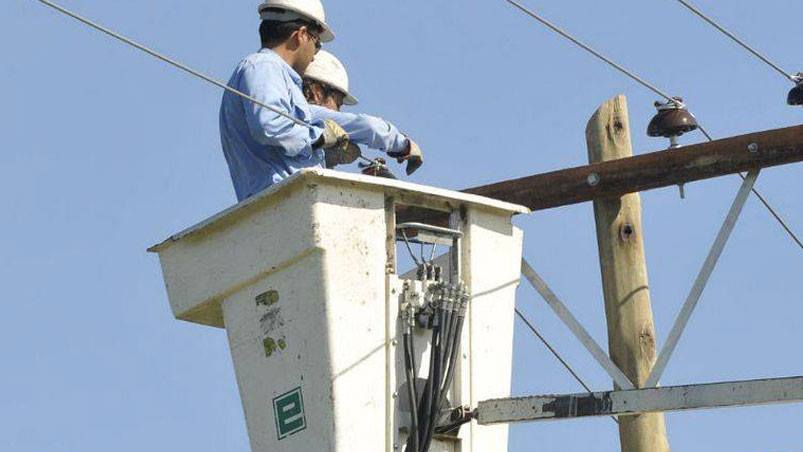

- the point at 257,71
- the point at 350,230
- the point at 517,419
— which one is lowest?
the point at 517,419

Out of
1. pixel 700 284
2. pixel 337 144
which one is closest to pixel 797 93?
pixel 700 284

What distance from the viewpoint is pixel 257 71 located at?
7664 mm

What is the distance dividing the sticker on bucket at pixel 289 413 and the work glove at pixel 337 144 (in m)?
0.95

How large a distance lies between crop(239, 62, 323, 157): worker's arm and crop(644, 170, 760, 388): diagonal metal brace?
1609 mm

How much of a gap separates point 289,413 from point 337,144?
3.41ft

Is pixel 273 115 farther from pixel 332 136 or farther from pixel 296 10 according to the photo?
pixel 296 10

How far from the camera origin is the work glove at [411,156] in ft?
26.1

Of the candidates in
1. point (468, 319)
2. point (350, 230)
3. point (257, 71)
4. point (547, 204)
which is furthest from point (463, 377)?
point (547, 204)

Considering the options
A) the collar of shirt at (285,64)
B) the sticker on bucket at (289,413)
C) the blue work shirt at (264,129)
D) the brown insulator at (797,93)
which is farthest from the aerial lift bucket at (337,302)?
the brown insulator at (797,93)

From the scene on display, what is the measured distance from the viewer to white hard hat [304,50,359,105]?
9141mm

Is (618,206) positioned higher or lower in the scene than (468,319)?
higher

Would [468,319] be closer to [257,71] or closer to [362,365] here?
[362,365]

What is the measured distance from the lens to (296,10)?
8.01 m

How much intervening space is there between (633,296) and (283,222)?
3.01m
